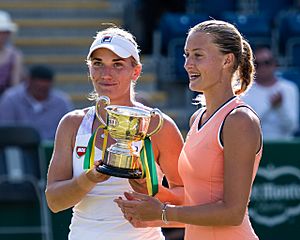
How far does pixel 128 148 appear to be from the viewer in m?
3.53

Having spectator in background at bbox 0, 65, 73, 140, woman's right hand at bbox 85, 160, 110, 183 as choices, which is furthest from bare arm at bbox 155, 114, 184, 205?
spectator in background at bbox 0, 65, 73, 140

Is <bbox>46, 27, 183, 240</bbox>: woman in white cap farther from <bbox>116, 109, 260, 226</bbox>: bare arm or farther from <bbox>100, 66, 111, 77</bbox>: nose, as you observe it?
<bbox>116, 109, 260, 226</bbox>: bare arm

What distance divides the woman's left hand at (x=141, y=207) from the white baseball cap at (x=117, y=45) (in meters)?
0.58

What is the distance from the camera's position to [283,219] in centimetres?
774

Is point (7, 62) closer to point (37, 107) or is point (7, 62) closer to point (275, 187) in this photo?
point (37, 107)

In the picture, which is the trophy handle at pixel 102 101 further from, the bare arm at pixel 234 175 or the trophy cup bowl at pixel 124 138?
the bare arm at pixel 234 175

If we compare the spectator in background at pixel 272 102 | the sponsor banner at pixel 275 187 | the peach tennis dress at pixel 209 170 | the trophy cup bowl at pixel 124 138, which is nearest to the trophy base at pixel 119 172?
the trophy cup bowl at pixel 124 138

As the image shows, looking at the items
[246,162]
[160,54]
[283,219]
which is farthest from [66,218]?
[246,162]

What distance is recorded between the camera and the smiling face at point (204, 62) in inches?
139

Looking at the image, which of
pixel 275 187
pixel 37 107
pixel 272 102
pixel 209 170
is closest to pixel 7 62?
pixel 37 107

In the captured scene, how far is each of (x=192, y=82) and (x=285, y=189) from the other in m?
4.29

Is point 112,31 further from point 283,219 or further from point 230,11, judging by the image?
point 230,11

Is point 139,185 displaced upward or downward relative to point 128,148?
downward

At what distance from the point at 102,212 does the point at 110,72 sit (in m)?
0.55
